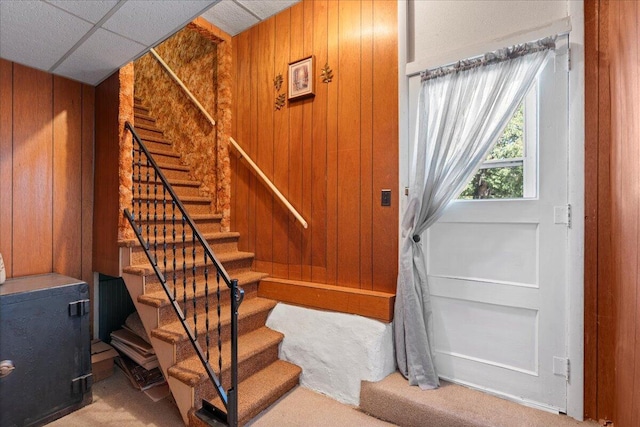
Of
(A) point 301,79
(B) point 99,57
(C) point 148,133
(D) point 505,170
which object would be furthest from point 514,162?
(C) point 148,133

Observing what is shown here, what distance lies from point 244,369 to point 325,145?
1.82 metres

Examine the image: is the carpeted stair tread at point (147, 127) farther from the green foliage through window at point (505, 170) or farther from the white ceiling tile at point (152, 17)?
the green foliage through window at point (505, 170)

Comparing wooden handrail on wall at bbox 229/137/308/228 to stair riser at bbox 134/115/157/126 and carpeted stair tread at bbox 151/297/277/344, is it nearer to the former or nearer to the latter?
carpeted stair tread at bbox 151/297/277/344

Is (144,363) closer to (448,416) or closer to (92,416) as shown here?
(92,416)

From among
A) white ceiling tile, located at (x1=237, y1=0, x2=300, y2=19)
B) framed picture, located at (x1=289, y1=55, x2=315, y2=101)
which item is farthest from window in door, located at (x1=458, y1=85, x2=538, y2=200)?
white ceiling tile, located at (x1=237, y1=0, x2=300, y2=19)

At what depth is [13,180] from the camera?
7.25 feet

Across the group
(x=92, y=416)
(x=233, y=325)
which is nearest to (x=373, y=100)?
(x=233, y=325)

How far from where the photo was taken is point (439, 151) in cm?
210

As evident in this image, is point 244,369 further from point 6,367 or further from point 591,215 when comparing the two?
point 591,215

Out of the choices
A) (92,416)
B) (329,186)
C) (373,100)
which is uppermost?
(373,100)

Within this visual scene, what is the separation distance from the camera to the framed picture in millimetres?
2676

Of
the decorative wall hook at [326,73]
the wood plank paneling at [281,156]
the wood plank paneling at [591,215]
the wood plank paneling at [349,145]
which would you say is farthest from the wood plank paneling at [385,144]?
the wood plank paneling at [591,215]

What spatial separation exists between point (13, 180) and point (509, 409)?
140 inches

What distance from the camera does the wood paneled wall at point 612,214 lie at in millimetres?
1340
